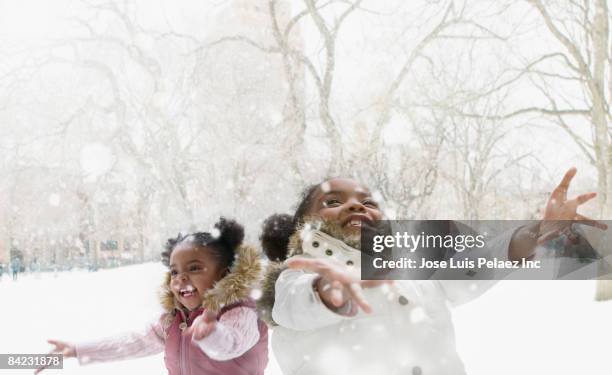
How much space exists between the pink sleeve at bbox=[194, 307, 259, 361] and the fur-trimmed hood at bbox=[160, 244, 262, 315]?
4cm

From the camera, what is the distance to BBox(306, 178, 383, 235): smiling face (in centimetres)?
134

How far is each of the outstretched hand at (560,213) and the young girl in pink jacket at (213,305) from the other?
724mm

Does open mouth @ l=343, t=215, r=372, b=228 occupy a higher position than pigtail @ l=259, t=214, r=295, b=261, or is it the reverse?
open mouth @ l=343, t=215, r=372, b=228

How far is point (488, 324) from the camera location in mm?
4691

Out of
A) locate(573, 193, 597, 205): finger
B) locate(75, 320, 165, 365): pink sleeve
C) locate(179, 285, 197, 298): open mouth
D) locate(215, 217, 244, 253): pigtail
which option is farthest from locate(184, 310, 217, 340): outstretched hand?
locate(573, 193, 597, 205): finger

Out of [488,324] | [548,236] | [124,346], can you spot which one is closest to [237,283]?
[124,346]

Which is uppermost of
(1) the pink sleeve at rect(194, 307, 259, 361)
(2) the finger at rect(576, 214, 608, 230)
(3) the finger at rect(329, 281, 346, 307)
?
(2) the finger at rect(576, 214, 608, 230)

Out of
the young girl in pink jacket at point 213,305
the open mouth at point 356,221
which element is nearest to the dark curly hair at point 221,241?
the young girl in pink jacket at point 213,305

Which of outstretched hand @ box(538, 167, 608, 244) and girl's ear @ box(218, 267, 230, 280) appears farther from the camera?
girl's ear @ box(218, 267, 230, 280)

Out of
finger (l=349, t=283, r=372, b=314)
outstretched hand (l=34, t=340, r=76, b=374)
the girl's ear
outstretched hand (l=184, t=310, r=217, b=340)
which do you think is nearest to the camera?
finger (l=349, t=283, r=372, b=314)

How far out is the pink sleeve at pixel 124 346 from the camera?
163 cm

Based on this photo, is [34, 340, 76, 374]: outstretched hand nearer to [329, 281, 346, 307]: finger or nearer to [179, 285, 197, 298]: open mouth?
[179, 285, 197, 298]: open mouth

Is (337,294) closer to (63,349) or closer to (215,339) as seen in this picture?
(215,339)

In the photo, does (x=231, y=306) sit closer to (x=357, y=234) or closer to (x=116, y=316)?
(x=357, y=234)
